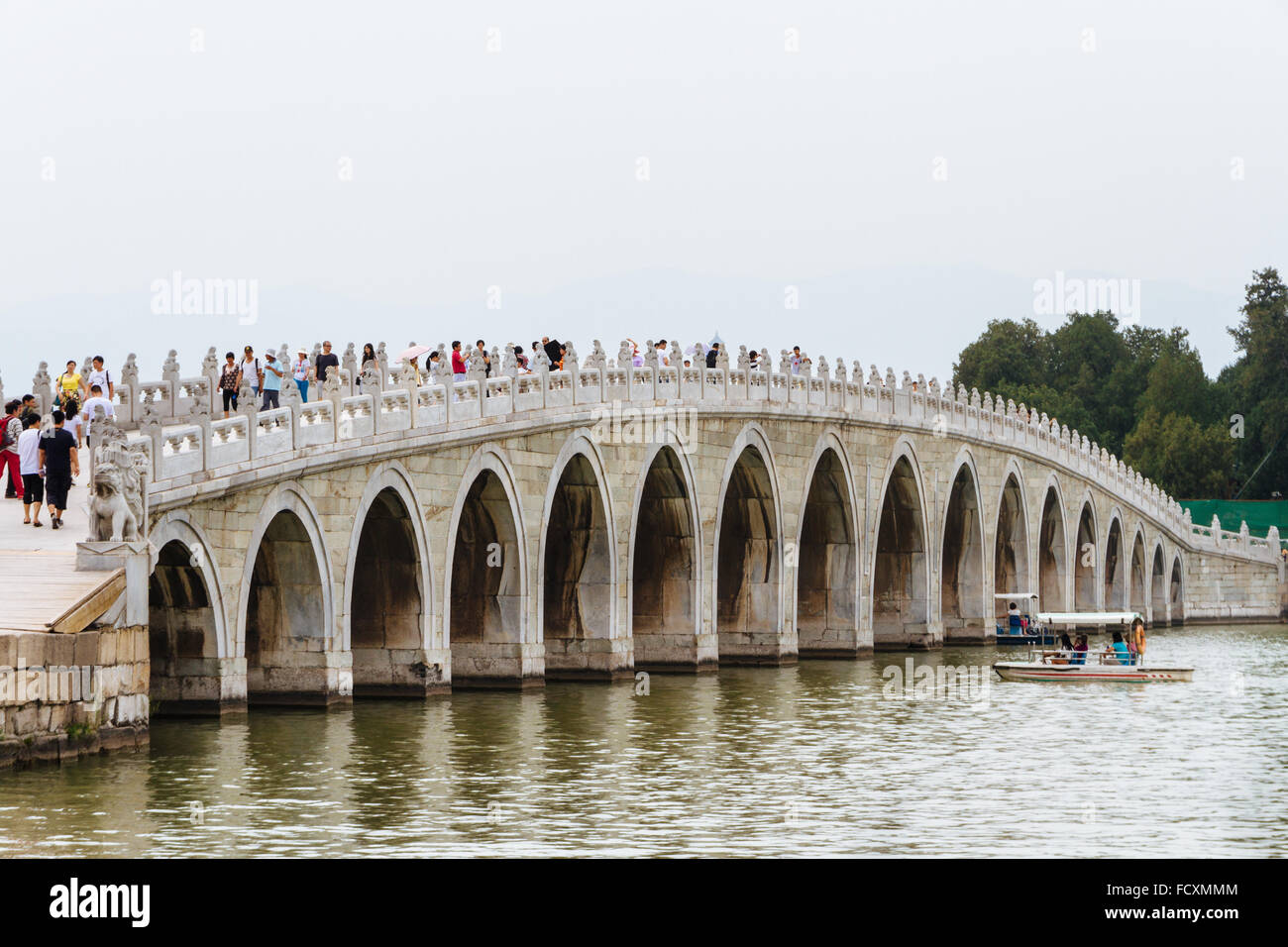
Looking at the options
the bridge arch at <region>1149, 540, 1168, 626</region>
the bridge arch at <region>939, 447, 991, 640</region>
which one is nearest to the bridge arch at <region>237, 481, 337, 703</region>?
the bridge arch at <region>939, 447, 991, 640</region>

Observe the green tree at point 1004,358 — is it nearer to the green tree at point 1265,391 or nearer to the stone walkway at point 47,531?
the green tree at point 1265,391

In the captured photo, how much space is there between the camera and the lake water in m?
18.4

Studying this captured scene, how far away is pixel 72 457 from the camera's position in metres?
27.5

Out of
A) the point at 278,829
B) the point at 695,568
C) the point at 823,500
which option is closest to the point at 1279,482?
the point at 823,500

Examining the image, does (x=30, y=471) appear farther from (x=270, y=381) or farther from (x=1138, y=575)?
(x=1138, y=575)

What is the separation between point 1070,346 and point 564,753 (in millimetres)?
Answer: 103578

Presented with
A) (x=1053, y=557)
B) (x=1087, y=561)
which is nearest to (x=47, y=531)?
(x=1053, y=557)

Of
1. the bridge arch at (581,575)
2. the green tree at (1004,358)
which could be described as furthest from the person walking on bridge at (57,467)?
the green tree at (1004,358)

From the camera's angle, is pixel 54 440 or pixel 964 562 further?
pixel 964 562

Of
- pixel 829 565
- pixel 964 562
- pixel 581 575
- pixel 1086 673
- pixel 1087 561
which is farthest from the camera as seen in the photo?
pixel 1087 561

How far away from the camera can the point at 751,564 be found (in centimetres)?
4475

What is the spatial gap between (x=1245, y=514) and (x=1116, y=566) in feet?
57.7

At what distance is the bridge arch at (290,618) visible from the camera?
2966 cm

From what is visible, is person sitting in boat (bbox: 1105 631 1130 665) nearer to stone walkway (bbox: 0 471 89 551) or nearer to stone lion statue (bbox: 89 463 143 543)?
stone walkway (bbox: 0 471 89 551)
